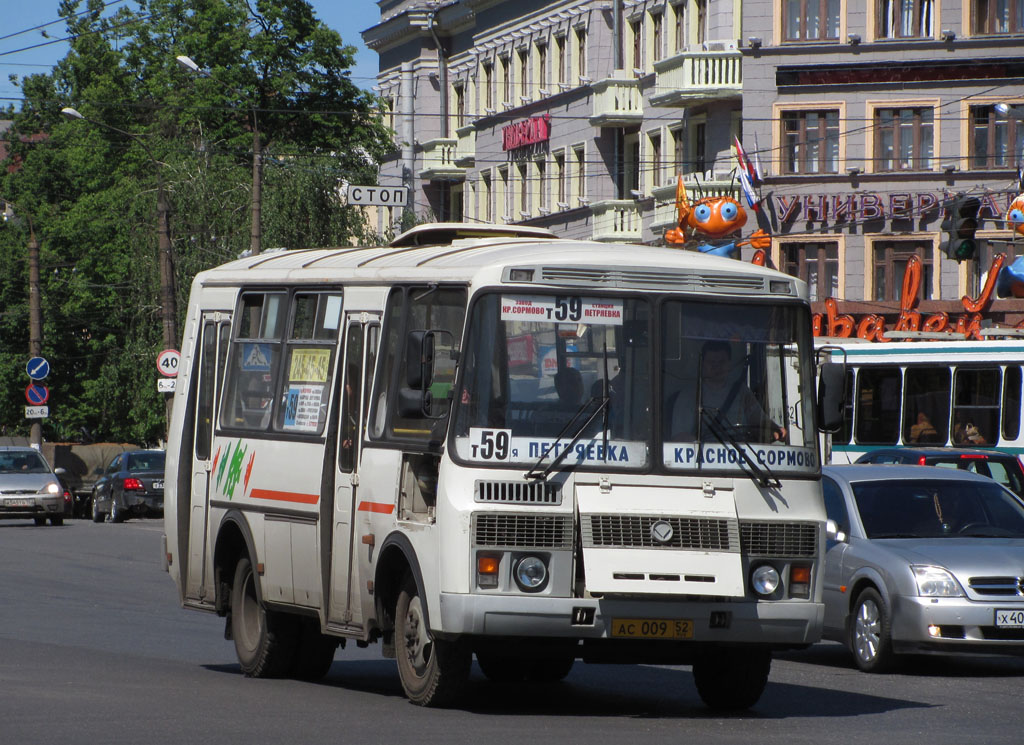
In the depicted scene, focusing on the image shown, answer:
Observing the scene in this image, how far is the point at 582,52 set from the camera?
188 feet

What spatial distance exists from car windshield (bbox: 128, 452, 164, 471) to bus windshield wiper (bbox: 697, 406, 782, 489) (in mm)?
34835

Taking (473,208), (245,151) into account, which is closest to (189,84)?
(245,151)

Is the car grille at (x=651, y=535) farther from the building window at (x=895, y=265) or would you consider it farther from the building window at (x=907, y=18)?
the building window at (x=907, y=18)

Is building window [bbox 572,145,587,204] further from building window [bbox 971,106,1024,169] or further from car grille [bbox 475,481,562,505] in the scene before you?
car grille [bbox 475,481,562,505]

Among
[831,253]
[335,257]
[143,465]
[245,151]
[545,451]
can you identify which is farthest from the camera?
[245,151]

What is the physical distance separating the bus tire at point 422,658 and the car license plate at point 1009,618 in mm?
4699

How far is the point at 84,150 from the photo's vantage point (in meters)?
72.3

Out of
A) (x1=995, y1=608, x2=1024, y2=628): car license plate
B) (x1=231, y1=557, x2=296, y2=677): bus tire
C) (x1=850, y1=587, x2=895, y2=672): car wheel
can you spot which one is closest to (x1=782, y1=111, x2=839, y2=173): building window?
(x1=850, y1=587, x2=895, y2=672): car wheel

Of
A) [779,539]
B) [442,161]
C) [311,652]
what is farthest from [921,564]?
[442,161]

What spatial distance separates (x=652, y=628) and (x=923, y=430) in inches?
908

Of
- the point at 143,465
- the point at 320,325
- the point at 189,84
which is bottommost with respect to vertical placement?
the point at 143,465

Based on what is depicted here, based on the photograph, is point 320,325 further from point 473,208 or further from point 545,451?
point 473,208

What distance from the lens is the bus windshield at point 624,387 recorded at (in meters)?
11.8

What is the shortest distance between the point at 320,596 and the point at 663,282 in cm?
301
